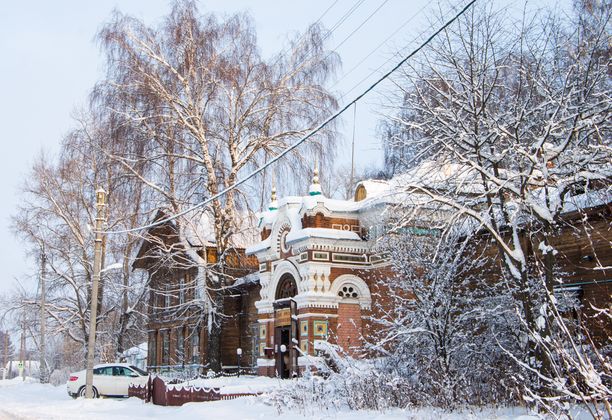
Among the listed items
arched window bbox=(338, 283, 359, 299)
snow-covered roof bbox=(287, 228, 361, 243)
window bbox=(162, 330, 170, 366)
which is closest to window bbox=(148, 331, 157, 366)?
window bbox=(162, 330, 170, 366)

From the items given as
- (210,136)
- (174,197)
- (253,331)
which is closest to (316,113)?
(210,136)

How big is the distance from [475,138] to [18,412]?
1380 cm

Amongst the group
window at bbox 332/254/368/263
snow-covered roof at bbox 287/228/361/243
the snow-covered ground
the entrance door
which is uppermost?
snow-covered roof at bbox 287/228/361/243

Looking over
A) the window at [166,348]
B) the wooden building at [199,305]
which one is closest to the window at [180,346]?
the wooden building at [199,305]

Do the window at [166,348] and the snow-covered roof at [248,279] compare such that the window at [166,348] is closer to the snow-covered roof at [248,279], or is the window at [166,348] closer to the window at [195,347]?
Result: the window at [195,347]

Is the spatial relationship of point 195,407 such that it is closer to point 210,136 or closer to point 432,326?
point 432,326

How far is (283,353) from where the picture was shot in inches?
993

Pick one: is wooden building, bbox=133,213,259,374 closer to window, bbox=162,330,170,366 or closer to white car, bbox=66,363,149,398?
window, bbox=162,330,170,366

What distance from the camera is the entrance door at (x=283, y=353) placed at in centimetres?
2503

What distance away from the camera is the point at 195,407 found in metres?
17.4

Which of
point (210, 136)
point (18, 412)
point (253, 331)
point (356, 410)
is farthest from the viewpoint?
point (253, 331)

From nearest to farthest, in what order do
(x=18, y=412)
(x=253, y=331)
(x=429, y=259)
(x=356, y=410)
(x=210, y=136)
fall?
(x=356, y=410), (x=429, y=259), (x=18, y=412), (x=210, y=136), (x=253, y=331)

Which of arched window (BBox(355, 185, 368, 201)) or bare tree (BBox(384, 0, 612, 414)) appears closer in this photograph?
bare tree (BBox(384, 0, 612, 414))

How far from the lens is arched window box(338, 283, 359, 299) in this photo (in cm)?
2408
